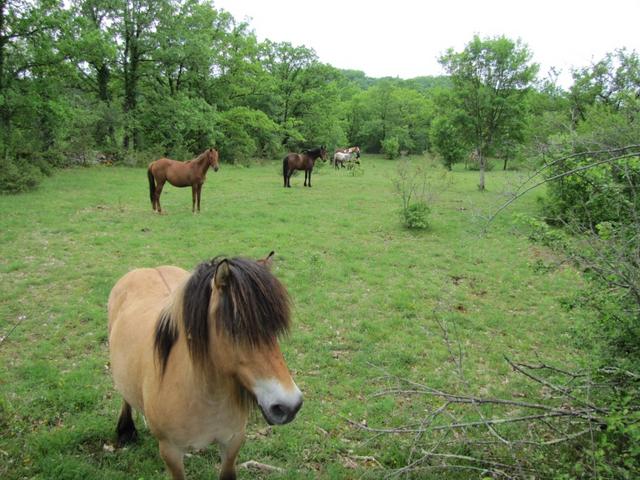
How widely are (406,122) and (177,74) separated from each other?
115 ft

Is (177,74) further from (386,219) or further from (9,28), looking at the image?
(386,219)

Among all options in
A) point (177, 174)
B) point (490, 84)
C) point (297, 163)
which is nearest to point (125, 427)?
point (177, 174)

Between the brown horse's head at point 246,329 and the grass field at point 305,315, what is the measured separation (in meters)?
0.54

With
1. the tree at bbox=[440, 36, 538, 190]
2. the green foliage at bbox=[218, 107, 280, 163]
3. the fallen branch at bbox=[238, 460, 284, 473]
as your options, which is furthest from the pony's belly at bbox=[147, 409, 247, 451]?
the green foliage at bbox=[218, 107, 280, 163]

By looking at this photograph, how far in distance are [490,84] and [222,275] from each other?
787 inches

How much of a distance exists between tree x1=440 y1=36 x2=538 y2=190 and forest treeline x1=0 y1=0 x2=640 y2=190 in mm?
51

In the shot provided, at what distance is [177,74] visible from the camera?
1094 inches

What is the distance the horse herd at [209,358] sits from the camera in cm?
185

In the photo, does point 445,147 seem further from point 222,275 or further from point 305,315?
point 222,275

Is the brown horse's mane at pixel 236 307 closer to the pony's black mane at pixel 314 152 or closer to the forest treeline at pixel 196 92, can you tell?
the forest treeline at pixel 196 92

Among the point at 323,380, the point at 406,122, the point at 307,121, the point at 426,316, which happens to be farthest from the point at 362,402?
the point at 406,122

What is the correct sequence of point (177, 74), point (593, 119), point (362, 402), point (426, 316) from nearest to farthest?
point (362, 402) < point (426, 316) < point (593, 119) < point (177, 74)

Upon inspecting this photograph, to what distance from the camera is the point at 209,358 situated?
80.5 inches

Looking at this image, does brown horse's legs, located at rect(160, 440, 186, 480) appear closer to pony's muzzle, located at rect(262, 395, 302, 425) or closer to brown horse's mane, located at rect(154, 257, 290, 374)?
brown horse's mane, located at rect(154, 257, 290, 374)
